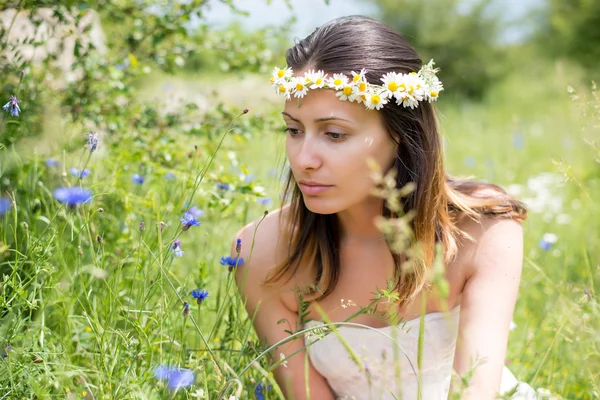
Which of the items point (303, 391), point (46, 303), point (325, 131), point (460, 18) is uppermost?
point (460, 18)

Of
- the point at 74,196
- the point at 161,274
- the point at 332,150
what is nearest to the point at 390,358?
the point at 332,150

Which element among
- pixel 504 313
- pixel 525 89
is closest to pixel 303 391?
pixel 504 313

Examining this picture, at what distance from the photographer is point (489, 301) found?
6.86 feet

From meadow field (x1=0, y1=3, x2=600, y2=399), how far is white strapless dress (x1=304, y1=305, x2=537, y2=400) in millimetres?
272

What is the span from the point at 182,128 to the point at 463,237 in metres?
1.44

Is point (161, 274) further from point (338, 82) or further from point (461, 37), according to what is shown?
point (461, 37)

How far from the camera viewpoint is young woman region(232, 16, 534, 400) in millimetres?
1990

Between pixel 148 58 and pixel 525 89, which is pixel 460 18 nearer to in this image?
pixel 525 89

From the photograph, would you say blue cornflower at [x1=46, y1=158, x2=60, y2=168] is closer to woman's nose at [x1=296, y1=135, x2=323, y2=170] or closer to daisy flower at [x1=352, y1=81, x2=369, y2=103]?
woman's nose at [x1=296, y1=135, x2=323, y2=170]

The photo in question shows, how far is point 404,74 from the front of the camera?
2121 millimetres

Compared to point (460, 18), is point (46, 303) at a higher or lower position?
lower

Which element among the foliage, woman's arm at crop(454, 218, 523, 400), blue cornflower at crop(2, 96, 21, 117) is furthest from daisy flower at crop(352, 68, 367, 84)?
the foliage

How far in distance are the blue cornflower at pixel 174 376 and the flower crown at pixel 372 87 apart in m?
0.91

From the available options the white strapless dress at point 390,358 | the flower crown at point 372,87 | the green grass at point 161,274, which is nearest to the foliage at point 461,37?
the green grass at point 161,274
